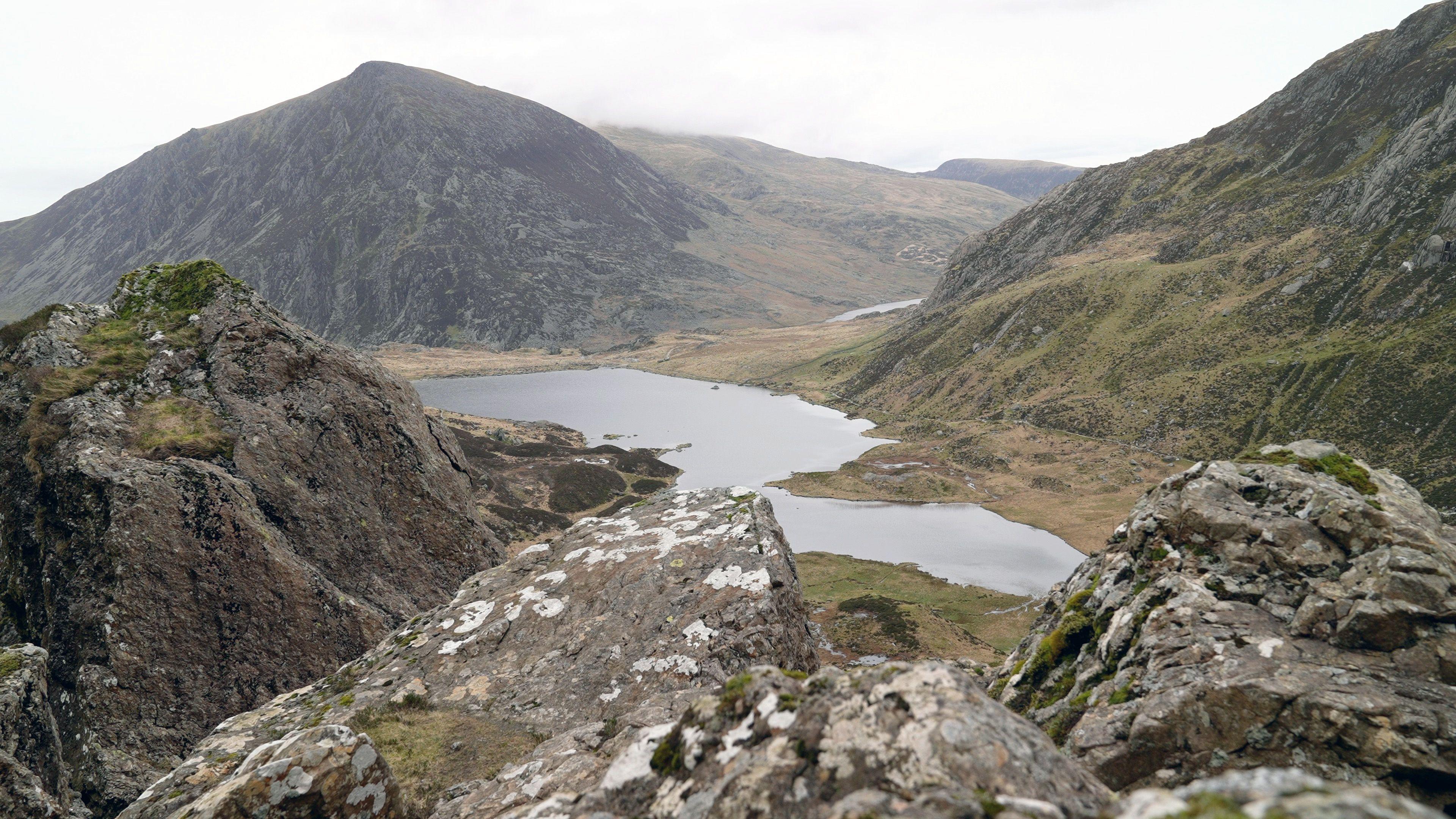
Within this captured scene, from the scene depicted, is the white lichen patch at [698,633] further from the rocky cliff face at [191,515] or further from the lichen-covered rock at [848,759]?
the rocky cliff face at [191,515]

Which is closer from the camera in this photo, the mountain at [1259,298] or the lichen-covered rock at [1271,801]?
the lichen-covered rock at [1271,801]

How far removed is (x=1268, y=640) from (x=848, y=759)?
10001 mm

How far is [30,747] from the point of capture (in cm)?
1473

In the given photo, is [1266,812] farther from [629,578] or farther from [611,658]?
[629,578]

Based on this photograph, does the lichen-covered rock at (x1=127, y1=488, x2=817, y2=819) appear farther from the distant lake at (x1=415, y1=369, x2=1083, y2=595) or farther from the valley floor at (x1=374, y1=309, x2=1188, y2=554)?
the valley floor at (x1=374, y1=309, x2=1188, y2=554)

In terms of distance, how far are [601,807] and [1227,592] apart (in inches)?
527

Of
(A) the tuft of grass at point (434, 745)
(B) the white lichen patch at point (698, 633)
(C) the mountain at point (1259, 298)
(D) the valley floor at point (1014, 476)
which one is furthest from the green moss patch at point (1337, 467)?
(C) the mountain at point (1259, 298)

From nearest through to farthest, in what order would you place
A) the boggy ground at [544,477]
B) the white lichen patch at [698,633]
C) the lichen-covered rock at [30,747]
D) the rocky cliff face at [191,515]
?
the lichen-covered rock at [30,747] < the white lichen patch at [698,633] < the rocky cliff face at [191,515] < the boggy ground at [544,477]

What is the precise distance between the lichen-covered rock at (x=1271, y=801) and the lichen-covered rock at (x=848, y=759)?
1248 millimetres

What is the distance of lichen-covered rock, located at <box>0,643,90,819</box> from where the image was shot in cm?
1280

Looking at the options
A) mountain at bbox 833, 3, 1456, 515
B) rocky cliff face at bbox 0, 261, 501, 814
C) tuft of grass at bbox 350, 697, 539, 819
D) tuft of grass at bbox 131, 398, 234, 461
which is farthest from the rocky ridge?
mountain at bbox 833, 3, 1456, 515

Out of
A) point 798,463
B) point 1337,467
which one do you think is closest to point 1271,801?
point 1337,467

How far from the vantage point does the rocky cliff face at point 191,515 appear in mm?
18703

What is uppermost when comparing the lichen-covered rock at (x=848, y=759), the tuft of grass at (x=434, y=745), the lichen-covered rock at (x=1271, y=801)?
the lichen-covered rock at (x=1271, y=801)
